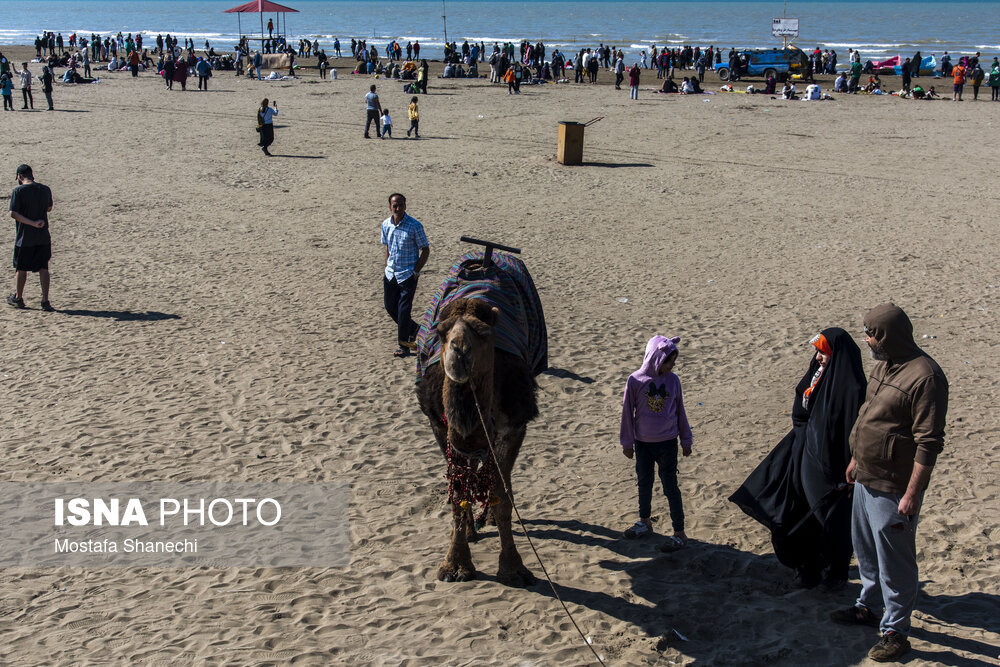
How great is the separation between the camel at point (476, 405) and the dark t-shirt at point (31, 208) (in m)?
7.10

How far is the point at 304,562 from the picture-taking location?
582 cm

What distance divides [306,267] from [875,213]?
10.2 m

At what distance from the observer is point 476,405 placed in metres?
4.77

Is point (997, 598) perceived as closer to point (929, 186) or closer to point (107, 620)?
point (107, 620)

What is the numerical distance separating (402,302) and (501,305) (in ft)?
11.9

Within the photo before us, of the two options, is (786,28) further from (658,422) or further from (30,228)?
(658,422)

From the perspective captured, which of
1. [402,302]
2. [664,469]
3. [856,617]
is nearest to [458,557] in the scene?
[664,469]

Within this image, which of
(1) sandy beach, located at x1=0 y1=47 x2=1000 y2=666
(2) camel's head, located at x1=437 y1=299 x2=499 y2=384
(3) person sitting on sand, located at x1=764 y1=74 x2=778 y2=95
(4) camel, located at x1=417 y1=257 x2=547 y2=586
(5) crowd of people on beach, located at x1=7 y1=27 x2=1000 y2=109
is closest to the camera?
(2) camel's head, located at x1=437 y1=299 x2=499 y2=384

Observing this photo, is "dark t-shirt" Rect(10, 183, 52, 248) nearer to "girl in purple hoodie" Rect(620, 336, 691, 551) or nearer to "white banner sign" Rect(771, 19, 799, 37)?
"girl in purple hoodie" Rect(620, 336, 691, 551)

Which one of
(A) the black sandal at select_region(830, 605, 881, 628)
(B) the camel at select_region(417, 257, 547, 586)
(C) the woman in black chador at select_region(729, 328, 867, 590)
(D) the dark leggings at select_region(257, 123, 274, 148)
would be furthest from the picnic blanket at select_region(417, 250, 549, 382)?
(D) the dark leggings at select_region(257, 123, 274, 148)

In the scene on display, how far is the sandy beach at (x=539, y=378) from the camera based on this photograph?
16.9ft

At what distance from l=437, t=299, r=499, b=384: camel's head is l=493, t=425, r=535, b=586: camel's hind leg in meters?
0.82

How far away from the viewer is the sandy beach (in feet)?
16.9

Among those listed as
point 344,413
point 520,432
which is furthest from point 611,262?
point 520,432
